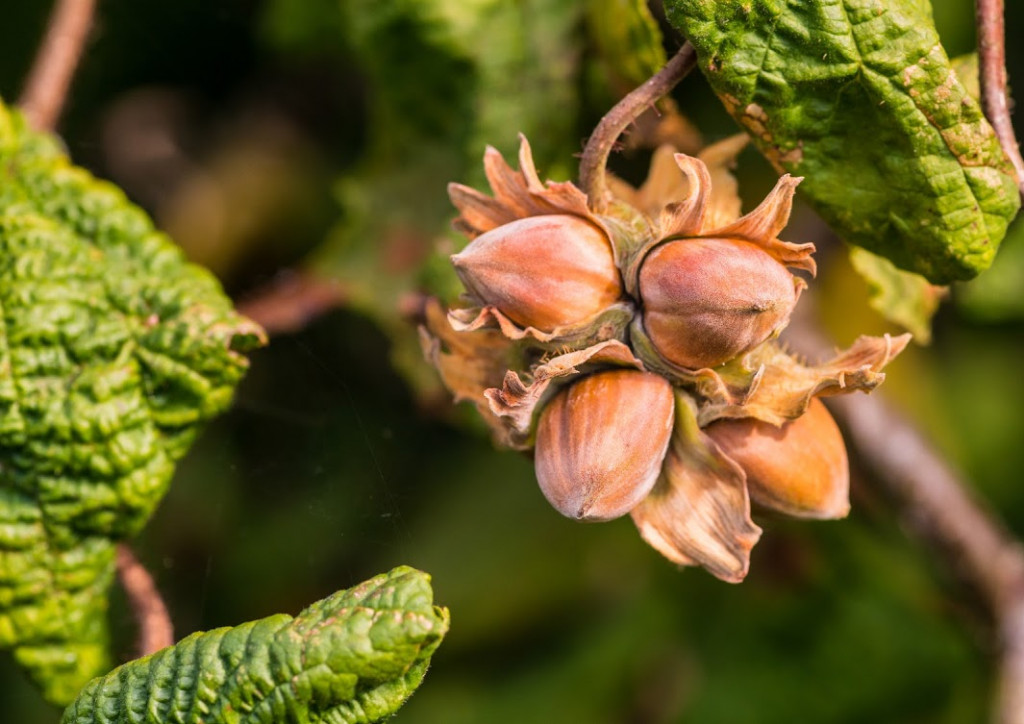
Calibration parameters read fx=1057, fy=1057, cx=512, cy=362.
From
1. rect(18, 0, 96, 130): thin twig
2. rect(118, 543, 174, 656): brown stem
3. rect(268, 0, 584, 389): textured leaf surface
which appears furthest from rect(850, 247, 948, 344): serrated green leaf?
rect(18, 0, 96, 130): thin twig

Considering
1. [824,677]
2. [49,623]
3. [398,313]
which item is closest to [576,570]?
[824,677]

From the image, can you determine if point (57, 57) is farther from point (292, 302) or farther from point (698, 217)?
point (698, 217)

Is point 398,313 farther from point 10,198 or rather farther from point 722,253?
point 722,253

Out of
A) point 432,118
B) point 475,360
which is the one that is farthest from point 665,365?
point 432,118

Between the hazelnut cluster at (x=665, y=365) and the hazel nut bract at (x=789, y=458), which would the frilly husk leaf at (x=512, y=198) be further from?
the hazel nut bract at (x=789, y=458)

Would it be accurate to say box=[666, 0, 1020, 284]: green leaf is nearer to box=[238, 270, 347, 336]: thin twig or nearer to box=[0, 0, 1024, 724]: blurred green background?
box=[0, 0, 1024, 724]: blurred green background
